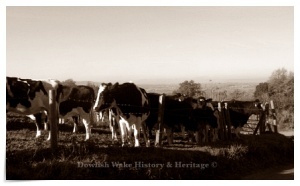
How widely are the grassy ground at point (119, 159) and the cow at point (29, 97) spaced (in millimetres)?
299

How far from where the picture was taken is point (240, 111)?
45.4ft

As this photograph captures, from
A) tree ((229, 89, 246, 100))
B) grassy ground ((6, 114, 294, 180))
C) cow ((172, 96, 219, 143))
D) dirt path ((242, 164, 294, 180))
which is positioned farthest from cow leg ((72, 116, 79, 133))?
tree ((229, 89, 246, 100))

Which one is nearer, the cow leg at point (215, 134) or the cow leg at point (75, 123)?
the cow leg at point (75, 123)

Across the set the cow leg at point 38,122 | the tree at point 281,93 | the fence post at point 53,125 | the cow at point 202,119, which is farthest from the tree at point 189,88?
the cow leg at point 38,122

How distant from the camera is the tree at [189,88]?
10.7m

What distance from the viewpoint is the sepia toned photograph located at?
31.2 ft

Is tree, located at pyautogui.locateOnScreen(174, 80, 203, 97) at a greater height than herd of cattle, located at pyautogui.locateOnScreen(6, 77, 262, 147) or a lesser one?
greater

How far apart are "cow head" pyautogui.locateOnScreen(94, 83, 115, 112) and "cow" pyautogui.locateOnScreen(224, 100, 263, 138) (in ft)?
14.0

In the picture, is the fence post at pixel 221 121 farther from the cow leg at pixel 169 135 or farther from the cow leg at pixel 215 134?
the cow leg at pixel 169 135

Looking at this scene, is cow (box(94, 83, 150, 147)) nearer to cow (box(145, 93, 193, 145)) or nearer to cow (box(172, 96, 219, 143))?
cow (box(145, 93, 193, 145))

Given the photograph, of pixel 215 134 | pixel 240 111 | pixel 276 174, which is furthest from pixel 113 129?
pixel 240 111

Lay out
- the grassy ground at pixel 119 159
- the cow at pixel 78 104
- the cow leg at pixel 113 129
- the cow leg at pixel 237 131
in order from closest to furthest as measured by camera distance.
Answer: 1. the grassy ground at pixel 119 159
2. the cow leg at pixel 113 129
3. the cow at pixel 78 104
4. the cow leg at pixel 237 131

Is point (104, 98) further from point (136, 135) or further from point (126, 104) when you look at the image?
point (136, 135)
